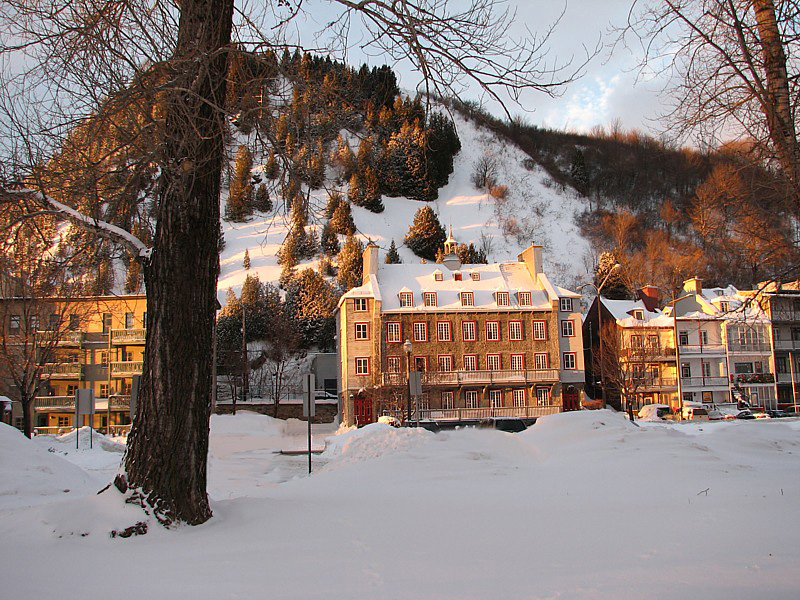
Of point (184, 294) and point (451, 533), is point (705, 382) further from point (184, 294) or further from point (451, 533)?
point (184, 294)

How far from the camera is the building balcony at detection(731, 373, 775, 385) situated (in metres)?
56.5

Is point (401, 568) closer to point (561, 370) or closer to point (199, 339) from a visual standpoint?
point (199, 339)

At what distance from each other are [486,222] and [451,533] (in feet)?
353

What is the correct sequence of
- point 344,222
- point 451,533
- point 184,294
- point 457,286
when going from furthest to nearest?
point 344,222
point 457,286
point 184,294
point 451,533

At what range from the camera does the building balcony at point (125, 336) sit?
168 feet

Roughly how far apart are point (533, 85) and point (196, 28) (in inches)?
155

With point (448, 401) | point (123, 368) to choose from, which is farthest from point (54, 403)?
point (448, 401)

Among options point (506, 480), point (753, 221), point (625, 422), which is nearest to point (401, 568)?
point (506, 480)

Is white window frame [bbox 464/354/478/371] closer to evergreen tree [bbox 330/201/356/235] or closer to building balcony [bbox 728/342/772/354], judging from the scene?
building balcony [bbox 728/342/772/354]

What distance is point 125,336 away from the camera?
51312mm

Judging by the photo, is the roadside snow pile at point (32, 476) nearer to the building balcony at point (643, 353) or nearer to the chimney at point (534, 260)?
the building balcony at point (643, 353)

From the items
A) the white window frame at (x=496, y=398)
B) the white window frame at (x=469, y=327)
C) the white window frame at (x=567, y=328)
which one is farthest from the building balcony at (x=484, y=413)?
the white window frame at (x=567, y=328)

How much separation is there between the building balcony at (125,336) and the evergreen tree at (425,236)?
4493 cm

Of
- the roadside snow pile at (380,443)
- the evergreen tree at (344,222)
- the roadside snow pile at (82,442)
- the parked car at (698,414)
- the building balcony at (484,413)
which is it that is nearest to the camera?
the roadside snow pile at (380,443)
